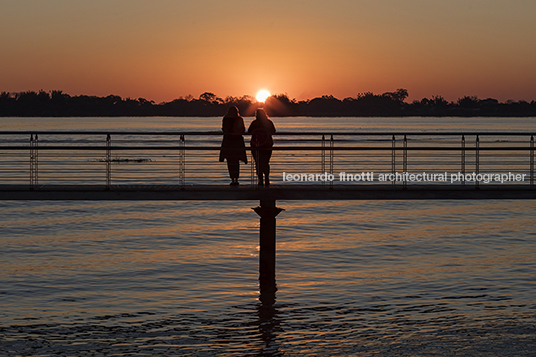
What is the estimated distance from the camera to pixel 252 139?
1297cm

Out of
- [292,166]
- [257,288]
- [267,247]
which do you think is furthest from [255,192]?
[292,166]

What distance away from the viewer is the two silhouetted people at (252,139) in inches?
504

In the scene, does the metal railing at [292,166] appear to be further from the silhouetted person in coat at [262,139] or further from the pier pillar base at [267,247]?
the pier pillar base at [267,247]

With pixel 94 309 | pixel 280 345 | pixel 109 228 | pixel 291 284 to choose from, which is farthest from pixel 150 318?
pixel 109 228

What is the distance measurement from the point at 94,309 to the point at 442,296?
6.85 meters

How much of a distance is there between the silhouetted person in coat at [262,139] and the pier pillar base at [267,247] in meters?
0.72

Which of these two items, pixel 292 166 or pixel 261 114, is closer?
pixel 261 114

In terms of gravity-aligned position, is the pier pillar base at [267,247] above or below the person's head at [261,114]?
below

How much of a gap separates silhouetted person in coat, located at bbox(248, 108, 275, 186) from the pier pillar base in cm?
72

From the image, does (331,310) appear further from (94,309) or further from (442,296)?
(94,309)

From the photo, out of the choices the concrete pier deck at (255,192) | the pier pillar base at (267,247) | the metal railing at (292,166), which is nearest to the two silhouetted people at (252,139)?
the metal railing at (292,166)

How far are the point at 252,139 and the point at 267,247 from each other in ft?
8.15

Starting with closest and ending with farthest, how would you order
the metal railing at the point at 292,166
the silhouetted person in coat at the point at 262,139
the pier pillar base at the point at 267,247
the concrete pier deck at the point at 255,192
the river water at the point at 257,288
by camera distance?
the river water at the point at 257,288, the concrete pier deck at the point at 255,192, the silhouetted person in coat at the point at 262,139, the metal railing at the point at 292,166, the pier pillar base at the point at 267,247

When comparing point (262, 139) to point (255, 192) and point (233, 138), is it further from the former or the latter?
point (255, 192)
